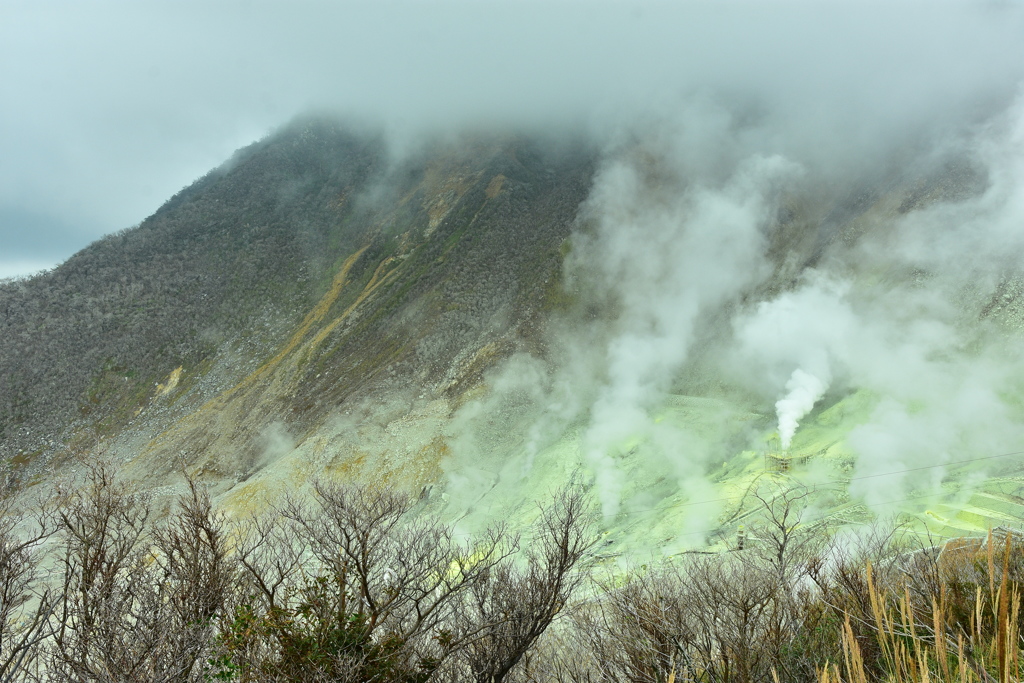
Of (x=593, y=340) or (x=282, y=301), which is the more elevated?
(x=282, y=301)

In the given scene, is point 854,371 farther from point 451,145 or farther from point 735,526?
point 451,145

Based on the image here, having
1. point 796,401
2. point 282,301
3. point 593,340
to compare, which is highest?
point 282,301

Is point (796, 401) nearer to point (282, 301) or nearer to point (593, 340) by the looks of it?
point (593, 340)

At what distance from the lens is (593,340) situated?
32.0 m

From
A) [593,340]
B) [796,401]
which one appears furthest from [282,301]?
[796,401]

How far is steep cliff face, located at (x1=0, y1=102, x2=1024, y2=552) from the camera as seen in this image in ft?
65.9

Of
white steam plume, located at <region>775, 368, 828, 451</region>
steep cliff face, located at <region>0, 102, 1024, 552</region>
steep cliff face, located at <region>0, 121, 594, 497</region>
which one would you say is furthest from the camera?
steep cliff face, located at <region>0, 121, 594, 497</region>

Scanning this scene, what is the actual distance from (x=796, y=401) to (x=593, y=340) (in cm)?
1208

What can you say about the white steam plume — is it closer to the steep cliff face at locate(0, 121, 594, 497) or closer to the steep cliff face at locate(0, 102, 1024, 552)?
the steep cliff face at locate(0, 102, 1024, 552)

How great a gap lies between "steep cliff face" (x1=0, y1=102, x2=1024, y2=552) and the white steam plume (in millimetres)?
106

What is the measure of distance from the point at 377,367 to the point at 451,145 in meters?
35.0

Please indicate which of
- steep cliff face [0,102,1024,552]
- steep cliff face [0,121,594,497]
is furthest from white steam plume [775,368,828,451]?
steep cliff face [0,121,594,497]

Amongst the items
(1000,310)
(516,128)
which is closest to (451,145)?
(516,128)

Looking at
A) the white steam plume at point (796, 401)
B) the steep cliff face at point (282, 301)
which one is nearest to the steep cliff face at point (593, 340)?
the white steam plume at point (796, 401)
